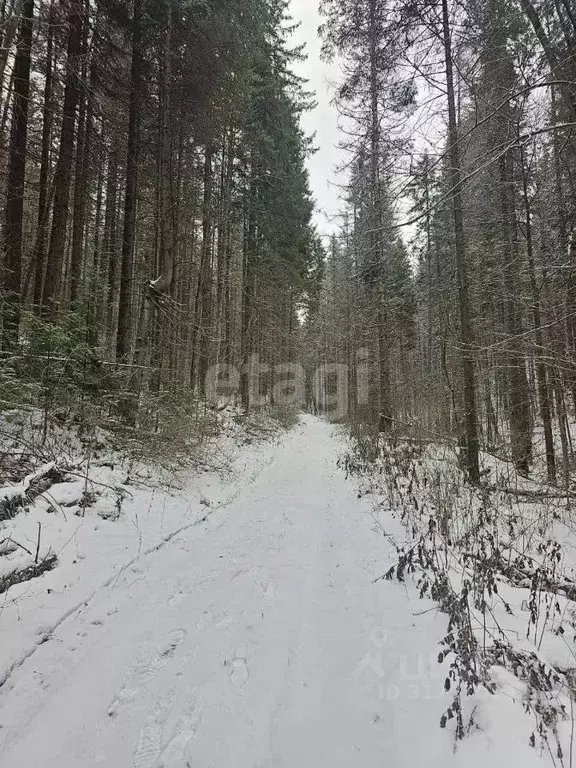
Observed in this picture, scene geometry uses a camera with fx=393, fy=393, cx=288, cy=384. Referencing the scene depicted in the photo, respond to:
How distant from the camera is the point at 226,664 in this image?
2617mm

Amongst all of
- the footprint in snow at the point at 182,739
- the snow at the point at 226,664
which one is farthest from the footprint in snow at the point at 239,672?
the footprint in snow at the point at 182,739

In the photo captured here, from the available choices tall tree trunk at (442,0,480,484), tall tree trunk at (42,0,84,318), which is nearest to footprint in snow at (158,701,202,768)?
tall tree trunk at (442,0,480,484)

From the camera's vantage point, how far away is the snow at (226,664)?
1.96 metres

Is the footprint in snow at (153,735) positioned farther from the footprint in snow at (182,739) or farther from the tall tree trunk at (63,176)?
the tall tree trunk at (63,176)

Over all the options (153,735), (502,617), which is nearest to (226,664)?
(153,735)

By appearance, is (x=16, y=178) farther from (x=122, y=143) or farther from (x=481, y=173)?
(x=481, y=173)

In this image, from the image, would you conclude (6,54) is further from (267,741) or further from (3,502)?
(267,741)

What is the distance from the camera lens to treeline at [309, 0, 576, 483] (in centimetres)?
443

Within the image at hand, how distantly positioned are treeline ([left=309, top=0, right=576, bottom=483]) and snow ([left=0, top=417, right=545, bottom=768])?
2906mm

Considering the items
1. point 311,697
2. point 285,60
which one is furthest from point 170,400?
point 285,60

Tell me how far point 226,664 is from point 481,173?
6.13 m

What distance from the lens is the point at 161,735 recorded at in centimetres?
203

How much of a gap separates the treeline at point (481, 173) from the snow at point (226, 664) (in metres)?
2.91

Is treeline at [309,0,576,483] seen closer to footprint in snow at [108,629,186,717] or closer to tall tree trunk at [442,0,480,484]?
tall tree trunk at [442,0,480,484]
